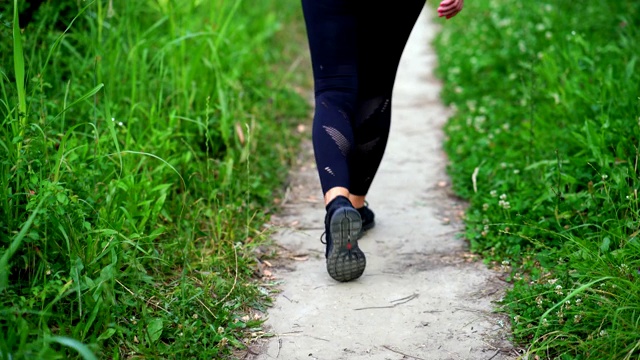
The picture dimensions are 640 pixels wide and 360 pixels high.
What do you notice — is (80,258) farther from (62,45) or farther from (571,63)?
(571,63)

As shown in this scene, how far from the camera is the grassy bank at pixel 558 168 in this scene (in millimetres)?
2256

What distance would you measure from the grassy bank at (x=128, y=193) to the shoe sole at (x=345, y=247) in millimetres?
290

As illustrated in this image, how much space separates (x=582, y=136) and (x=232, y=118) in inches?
67.5

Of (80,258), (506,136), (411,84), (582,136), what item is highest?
(80,258)

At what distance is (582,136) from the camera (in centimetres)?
332

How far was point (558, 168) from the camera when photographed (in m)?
2.67

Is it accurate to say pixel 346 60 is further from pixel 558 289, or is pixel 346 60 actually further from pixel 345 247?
pixel 558 289

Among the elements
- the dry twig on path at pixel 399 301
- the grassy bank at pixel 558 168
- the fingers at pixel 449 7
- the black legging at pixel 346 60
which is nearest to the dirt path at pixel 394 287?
the dry twig on path at pixel 399 301

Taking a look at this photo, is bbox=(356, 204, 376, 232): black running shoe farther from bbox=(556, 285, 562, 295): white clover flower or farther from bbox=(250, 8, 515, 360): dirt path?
bbox=(556, 285, 562, 295): white clover flower

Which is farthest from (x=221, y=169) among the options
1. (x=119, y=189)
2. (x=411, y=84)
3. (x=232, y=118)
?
(x=411, y=84)

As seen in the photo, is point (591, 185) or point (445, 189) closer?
point (591, 185)

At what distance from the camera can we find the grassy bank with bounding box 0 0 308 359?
86.4 inches

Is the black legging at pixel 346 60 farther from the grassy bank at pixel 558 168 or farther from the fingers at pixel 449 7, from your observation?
the grassy bank at pixel 558 168

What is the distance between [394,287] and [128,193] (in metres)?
1.05
